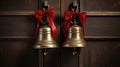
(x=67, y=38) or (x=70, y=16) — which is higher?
(x=70, y=16)

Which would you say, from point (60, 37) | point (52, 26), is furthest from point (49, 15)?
point (60, 37)

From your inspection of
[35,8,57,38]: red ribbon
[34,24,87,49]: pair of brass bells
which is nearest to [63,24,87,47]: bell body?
[34,24,87,49]: pair of brass bells

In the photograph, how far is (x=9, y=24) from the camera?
5.68ft

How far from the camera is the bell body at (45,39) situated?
1.55 metres

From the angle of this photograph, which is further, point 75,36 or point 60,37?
point 60,37

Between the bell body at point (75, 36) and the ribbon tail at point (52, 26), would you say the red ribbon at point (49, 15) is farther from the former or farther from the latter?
the bell body at point (75, 36)

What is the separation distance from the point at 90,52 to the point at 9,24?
0.62 metres

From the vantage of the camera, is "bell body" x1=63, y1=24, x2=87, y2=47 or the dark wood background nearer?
"bell body" x1=63, y1=24, x2=87, y2=47

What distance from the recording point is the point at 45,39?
1.58m

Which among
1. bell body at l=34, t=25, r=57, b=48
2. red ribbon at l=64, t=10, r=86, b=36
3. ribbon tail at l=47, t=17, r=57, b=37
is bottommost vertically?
bell body at l=34, t=25, r=57, b=48

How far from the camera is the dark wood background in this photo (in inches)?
67.1

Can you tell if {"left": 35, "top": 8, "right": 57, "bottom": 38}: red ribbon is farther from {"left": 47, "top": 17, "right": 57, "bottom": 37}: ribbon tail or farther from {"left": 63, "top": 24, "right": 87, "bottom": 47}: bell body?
{"left": 63, "top": 24, "right": 87, "bottom": 47}: bell body

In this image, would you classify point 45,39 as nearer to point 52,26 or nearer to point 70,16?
point 52,26

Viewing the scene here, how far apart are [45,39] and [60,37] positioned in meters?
0.17
